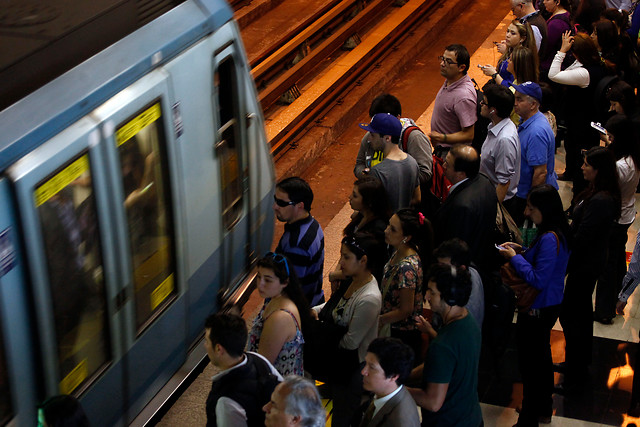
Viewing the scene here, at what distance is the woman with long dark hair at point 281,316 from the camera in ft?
15.6

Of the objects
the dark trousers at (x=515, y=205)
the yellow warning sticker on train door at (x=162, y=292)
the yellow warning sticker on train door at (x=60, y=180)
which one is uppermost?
the yellow warning sticker on train door at (x=60, y=180)

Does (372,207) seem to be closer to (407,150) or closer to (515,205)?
(407,150)

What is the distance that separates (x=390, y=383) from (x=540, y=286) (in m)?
1.86

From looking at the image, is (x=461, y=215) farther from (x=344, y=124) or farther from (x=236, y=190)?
(x=344, y=124)

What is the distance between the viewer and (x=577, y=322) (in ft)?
20.6

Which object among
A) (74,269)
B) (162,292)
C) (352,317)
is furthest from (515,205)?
(74,269)

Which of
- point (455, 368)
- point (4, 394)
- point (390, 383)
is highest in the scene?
point (4, 394)

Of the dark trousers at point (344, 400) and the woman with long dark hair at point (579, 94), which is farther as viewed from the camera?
the woman with long dark hair at point (579, 94)

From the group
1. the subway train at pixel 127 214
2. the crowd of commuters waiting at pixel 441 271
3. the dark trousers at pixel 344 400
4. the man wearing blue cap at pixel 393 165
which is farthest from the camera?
the man wearing blue cap at pixel 393 165

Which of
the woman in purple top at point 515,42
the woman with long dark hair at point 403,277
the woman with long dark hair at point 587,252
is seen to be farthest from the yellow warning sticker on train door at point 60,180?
the woman in purple top at point 515,42

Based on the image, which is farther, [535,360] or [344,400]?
[535,360]

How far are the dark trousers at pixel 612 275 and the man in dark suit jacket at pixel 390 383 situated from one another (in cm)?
325

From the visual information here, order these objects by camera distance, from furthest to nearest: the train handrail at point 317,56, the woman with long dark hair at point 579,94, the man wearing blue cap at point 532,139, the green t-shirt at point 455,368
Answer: the train handrail at point 317,56 < the woman with long dark hair at point 579,94 < the man wearing blue cap at point 532,139 < the green t-shirt at point 455,368

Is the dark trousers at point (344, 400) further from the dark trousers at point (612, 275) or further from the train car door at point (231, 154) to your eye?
the dark trousers at point (612, 275)
